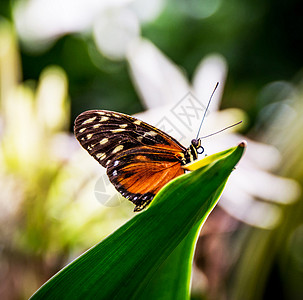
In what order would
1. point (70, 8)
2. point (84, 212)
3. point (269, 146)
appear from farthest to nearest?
point (70, 8) → point (269, 146) → point (84, 212)

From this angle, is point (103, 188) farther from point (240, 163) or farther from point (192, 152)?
point (240, 163)

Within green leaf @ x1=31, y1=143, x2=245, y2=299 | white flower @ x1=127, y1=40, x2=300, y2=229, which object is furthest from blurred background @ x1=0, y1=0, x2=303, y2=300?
green leaf @ x1=31, y1=143, x2=245, y2=299

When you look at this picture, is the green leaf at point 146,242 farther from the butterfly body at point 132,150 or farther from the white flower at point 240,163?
the white flower at point 240,163

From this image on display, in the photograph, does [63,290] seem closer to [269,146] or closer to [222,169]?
[222,169]

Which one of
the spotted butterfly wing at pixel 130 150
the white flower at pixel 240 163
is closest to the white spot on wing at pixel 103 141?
the spotted butterfly wing at pixel 130 150

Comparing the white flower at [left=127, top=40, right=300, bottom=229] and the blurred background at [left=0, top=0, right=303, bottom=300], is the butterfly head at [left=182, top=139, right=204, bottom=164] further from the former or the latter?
the white flower at [left=127, top=40, right=300, bottom=229]

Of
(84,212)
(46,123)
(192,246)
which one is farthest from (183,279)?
(46,123)
